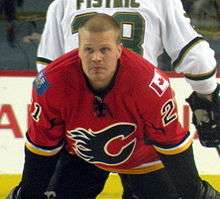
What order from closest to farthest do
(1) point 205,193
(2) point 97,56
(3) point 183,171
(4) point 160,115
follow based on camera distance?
(2) point 97,56 → (4) point 160,115 → (3) point 183,171 → (1) point 205,193

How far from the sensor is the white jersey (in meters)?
2.15

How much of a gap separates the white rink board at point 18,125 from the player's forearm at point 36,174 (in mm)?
882

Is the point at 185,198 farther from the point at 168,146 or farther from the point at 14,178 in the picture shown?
the point at 14,178

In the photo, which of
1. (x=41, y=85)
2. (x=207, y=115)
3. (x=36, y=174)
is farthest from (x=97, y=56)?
(x=207, y=115)

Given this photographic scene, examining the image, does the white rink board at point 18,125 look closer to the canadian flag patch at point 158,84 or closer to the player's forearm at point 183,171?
the player's forearm at point 183,171

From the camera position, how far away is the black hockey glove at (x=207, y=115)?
7.46 feet

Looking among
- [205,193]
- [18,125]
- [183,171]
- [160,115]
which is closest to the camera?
[160,115]

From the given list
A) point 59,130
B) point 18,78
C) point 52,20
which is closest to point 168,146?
point 59,130

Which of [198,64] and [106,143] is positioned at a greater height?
[198,64]

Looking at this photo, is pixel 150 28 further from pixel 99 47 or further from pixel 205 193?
pixel 205 193

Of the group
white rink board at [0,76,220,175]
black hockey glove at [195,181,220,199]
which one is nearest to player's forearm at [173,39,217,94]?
black hockey glove at [195,181,220,199]

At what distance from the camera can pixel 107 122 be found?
205 centimetres

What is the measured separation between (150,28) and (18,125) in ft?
3.50

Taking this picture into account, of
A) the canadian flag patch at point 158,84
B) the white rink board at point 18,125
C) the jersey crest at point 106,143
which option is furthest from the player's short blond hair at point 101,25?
the white rink board at point 18,125
